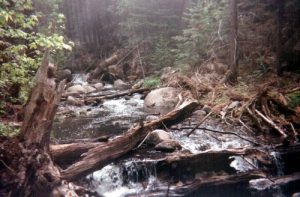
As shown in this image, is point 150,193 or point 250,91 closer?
point 150,193

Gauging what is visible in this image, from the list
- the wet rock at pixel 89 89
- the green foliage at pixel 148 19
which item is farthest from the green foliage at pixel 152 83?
the green foliage at pixel 148 19

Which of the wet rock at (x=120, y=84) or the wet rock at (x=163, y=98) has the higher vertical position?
the wet rock at (x=120, y=84)

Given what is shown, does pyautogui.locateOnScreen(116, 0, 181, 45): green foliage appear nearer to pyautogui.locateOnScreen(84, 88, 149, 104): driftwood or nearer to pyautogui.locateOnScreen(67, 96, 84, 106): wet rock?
pyautogui.locateOnScreen(84, 88, 149, 104): driftwood

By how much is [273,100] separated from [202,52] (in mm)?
7178

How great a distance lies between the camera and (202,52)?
627 inches

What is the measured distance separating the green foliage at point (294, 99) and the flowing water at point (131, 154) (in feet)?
5.20

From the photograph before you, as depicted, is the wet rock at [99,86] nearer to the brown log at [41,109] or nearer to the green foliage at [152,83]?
the green foliage at [152,83]

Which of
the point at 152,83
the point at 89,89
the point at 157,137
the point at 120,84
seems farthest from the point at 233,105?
the point at 120,84

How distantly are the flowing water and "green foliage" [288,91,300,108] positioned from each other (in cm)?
159

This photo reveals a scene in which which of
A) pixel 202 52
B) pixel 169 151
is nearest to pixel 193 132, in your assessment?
pixel 169 151

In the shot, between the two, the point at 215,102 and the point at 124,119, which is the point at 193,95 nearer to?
the point at 215,102

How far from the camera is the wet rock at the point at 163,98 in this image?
13141mm

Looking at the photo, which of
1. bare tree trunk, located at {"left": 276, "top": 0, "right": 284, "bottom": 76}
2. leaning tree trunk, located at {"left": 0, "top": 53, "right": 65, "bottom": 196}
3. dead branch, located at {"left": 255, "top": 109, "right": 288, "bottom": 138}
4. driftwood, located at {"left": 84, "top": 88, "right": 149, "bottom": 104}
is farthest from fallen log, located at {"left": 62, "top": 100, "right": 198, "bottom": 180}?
driftwood, located at {"left": 84, "top": 88, "right": 149, "bottom": 104}

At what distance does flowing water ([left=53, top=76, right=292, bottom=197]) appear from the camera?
6.39 metres
